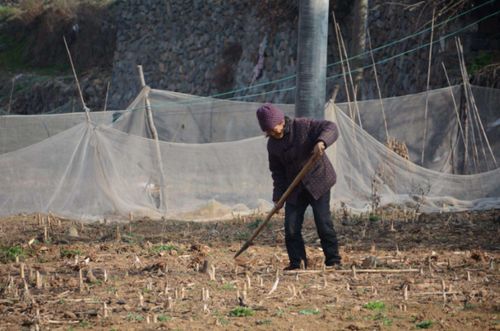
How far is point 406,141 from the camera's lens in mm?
13344

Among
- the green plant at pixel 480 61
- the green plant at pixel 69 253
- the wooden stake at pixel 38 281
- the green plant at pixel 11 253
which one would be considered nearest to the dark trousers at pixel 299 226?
the wooden stake at pixel 38 281

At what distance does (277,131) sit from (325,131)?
0.37 m

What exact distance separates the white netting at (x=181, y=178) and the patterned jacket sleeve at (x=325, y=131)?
13.5ft

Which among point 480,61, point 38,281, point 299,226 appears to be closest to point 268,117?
point 299,226

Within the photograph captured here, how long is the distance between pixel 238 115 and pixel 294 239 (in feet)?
17.9

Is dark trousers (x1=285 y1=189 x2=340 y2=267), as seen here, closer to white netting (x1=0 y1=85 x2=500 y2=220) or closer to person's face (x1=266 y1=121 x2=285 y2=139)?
person's face (x1=266 y1=121 x2=285 y2=139)

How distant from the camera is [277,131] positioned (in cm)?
789

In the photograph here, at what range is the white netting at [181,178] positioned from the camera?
12.1 m

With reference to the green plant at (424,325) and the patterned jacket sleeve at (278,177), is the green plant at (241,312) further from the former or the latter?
the patterned jacket sleeve at (278,177)

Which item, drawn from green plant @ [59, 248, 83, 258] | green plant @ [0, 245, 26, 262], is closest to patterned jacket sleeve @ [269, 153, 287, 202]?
green plant @ [59, 248, 83, 258]

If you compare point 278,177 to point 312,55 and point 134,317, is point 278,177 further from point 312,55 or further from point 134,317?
point 312,55

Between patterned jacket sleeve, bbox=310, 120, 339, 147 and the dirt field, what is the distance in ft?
3.29

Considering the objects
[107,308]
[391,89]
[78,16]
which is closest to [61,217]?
[107,308]

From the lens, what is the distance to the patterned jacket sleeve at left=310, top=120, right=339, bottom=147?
25.6ft
